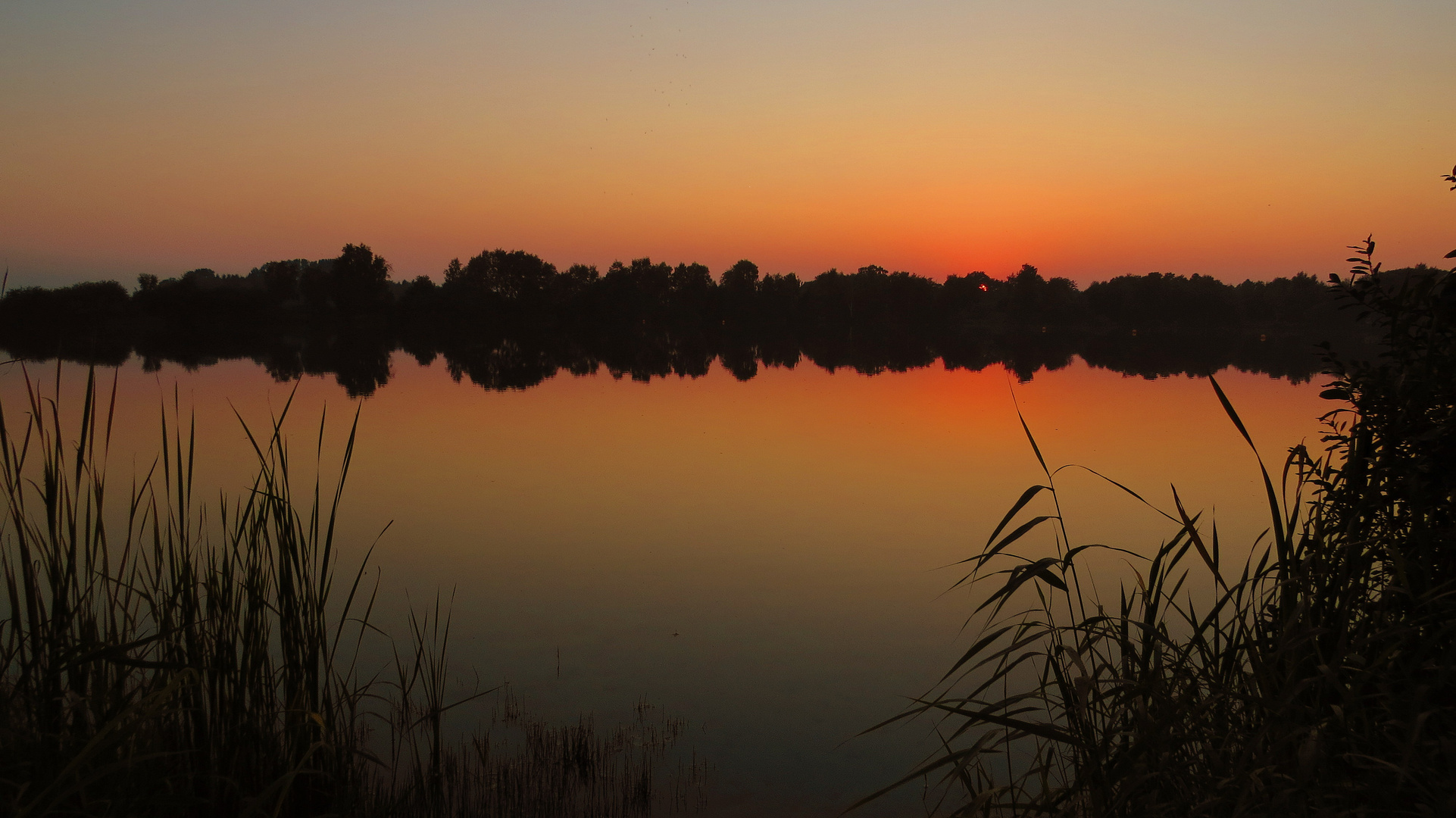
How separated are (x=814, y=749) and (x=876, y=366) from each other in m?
27.9

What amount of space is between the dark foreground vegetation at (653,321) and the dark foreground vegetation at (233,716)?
543 inches

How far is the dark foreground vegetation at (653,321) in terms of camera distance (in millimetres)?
33094

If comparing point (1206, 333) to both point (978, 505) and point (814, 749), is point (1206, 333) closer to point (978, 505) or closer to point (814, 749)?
point (978, 505)

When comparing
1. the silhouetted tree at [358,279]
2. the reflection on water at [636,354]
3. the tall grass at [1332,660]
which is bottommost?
the tall grass at [1332,660]

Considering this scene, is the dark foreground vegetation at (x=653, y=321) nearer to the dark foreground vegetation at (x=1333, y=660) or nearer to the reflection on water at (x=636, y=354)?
the reflection on water at (x=636, y=354)

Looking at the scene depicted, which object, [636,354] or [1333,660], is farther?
[636,354]

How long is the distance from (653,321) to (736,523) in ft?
232

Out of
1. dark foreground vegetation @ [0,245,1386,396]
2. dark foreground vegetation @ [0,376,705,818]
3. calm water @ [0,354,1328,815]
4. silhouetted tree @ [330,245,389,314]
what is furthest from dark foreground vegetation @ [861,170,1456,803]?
silhouetted tree @ [330,245,389,314]

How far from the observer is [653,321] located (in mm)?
78688

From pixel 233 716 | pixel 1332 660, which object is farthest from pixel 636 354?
pixel 1332 660

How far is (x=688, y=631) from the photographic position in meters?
5.89

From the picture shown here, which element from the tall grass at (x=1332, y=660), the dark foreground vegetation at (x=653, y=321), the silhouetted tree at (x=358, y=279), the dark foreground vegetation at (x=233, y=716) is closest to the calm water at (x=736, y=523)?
the dark foreground vegetation at (x=233, y=716)

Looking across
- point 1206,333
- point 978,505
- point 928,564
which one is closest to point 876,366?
point 978,505

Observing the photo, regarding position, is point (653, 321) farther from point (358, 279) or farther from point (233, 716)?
point (233, 716)
